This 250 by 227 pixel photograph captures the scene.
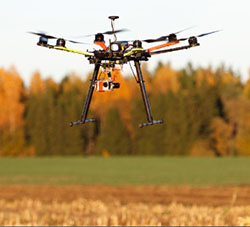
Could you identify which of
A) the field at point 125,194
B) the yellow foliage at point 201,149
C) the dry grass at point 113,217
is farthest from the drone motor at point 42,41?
the yellow foliage at point 201,149

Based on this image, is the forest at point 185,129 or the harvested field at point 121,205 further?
the forest at point 185,129

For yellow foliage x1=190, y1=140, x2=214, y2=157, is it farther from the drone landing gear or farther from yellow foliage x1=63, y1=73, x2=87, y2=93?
the drone landing gear

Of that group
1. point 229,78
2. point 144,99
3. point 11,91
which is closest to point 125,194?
point 11,91

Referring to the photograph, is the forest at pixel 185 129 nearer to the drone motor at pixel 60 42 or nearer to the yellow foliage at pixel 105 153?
the yellow foliage at pixel 105 153

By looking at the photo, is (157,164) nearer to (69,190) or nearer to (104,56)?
(69,190)

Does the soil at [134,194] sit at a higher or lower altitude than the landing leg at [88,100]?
lower

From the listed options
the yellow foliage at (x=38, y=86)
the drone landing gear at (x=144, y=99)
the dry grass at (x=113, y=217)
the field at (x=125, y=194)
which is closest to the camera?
the drone landing gear at (x=144, y=99)

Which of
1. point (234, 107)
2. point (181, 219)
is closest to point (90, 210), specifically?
point (181, 219)

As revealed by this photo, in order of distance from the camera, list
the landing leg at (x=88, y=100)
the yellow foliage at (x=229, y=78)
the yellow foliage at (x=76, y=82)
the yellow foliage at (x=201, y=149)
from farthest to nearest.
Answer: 1. the yellow foliage at (x=201, y=149)
2. the yellow foliage at (x=229, y=78)
3. the yellow foliage at (x=76, y=82)
4. the landing leg at (x=88, y=100)
